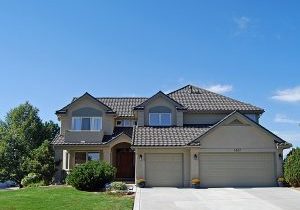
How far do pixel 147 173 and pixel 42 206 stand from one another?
11756mm

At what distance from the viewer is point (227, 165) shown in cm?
2880

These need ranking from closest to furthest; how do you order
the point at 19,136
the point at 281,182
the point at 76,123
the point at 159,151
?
1. the point at 281,182
2. the point at 159,151
3. the point at 76,123
4. the point at 19,136

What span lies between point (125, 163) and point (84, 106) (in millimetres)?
5989

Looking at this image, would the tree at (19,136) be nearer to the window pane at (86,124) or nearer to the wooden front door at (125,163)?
the window pane at (86,124)

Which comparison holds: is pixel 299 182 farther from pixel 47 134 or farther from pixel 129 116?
pixel 47 134

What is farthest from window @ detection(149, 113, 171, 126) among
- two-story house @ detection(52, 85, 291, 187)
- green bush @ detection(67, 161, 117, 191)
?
green bush @ detection(67, 161, 117, 191)

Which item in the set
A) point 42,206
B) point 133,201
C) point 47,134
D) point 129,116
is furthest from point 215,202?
point 47,134

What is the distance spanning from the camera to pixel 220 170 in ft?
94.0

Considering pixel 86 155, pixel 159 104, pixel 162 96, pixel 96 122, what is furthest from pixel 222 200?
pixel 96 122

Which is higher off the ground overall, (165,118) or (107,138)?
(165,118)

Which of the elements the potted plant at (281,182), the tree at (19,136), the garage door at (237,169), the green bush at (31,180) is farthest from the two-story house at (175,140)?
the tree at (19,136)

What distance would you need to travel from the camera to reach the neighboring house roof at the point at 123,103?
3722 centimetres

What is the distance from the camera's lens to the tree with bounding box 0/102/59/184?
4812cm

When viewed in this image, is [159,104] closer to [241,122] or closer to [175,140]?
[175,140]
